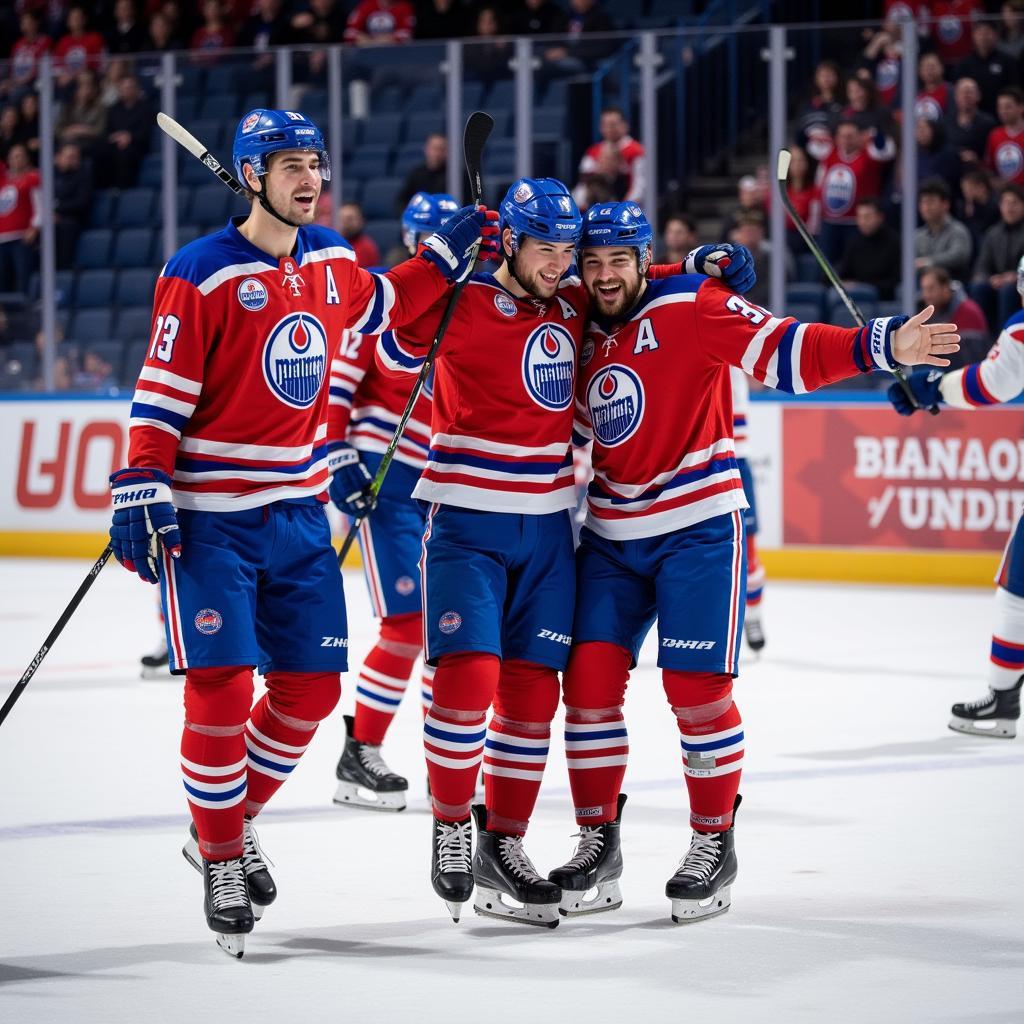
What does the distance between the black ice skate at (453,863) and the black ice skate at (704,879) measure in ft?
1.28

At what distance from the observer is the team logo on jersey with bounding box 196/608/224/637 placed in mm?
3547

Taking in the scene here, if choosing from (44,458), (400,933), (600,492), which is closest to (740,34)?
(44,458)

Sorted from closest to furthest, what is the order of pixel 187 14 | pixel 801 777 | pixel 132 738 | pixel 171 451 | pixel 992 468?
pixel 171 451 → pixel 801 777 → pixel 132 738 → pixel 992 468 → pixel 187 14

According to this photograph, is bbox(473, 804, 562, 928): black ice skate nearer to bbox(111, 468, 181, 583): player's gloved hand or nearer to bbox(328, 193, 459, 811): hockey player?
bbox(111, 468, 181, 583): player's gloved hand

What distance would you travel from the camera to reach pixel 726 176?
10188mm

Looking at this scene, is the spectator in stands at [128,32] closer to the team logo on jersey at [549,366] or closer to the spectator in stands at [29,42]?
the spectator in stands at [29,42]

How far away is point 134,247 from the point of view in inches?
425

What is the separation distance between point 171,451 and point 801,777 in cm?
231

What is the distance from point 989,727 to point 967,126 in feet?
14.7

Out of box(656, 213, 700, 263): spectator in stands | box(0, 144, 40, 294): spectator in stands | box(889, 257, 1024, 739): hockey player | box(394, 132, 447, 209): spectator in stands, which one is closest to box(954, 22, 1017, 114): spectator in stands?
box(656, 213, 700, 263): spectator in stands

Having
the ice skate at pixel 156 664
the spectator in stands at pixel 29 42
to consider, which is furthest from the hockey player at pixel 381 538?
the spectator in stands at pixel 29 42

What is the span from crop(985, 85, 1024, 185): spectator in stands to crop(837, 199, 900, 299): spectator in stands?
1.89 feet

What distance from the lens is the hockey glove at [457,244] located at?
394cm

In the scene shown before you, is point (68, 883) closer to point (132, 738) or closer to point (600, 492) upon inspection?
point (600, 492)
